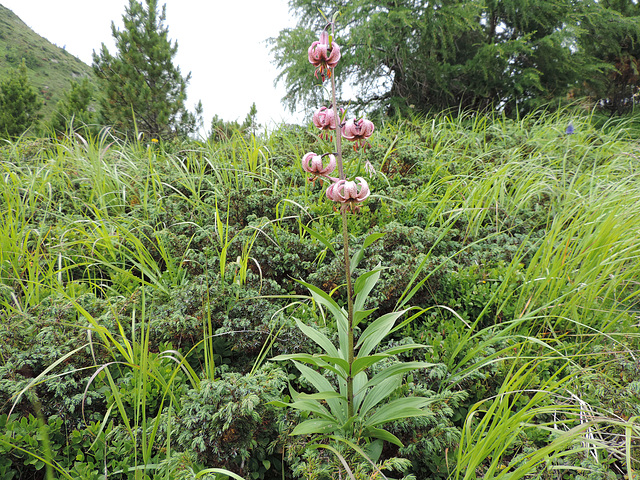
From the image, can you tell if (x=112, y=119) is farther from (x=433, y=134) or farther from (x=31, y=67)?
(x=31, y=67)

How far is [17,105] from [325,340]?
13.9 m

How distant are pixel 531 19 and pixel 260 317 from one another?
24.3 feet

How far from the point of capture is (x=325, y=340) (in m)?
1.13

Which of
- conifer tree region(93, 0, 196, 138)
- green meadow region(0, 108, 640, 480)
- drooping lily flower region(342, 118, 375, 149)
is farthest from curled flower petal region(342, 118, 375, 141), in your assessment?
conifer tree region(93, 0, 196, 138)

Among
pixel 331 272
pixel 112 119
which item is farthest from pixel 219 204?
pixel 112 119

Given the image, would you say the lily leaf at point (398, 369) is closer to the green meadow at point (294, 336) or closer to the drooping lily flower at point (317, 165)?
the green meadow at point (294, 336)

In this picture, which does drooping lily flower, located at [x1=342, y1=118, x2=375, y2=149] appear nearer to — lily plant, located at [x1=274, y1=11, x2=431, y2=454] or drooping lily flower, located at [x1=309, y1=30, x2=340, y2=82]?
lily plant, located at [x1=274, y1=11, x2=431, y2=454]

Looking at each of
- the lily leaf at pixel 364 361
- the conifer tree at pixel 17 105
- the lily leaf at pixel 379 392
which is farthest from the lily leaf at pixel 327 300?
the conifer tree at pixel 17 105

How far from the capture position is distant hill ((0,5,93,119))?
81.3ft

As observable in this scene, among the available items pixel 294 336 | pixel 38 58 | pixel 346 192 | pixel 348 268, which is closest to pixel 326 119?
pixel 346 192

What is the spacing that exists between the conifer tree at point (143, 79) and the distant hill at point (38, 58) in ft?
68.6

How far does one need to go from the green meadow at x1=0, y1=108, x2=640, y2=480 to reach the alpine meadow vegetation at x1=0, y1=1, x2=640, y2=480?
1 cm

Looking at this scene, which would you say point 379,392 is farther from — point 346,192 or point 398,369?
point 346,192

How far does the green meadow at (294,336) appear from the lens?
1.02 metres
